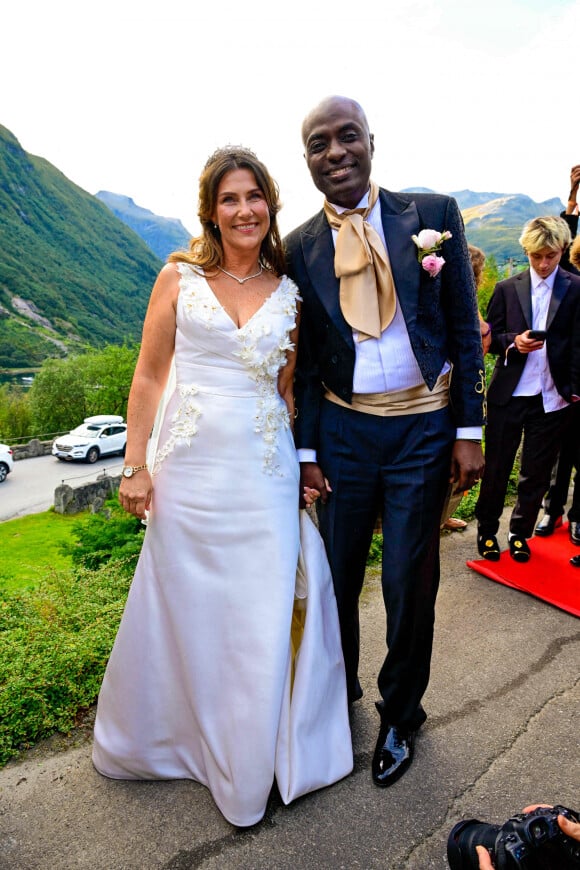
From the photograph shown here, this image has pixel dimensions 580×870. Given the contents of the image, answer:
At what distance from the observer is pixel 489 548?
15.7 ft

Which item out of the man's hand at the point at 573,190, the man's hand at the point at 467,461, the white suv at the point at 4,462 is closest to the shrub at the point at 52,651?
the man's hand at the point at 467,461

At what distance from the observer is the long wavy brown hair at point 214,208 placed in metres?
2.52

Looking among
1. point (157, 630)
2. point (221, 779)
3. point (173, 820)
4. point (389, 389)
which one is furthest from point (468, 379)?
point (173, 820)

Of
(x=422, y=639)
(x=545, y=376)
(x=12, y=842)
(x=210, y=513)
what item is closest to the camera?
(x=12, y=842)

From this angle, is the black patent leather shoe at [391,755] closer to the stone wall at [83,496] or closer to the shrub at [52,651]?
the shrub at [52,651]

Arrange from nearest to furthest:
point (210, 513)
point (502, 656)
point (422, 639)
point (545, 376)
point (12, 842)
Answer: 1. point (12, 842)
2. point (210, 513)
3. point (422, 639)
4. point (502, 656)
5. point (545, 376)

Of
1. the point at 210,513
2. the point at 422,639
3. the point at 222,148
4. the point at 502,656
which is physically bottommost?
the point at 502,656

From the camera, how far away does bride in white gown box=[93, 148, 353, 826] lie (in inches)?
92.7

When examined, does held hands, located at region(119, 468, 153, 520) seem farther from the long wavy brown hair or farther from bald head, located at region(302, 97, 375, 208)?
bald head, located at region(302, 97, 375, 208)

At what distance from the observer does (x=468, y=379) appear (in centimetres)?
246

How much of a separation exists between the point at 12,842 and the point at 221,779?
30.0 inches

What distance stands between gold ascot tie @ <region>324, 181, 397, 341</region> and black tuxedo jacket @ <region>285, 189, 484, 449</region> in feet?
0.17

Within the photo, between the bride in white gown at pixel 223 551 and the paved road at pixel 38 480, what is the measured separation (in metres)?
18.6

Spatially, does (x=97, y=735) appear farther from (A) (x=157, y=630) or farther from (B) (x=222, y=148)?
(B) (x=222, y=148)
